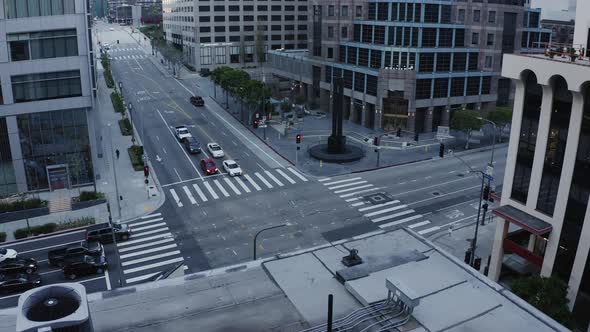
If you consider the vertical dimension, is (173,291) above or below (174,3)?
below

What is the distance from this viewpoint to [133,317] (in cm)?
2191

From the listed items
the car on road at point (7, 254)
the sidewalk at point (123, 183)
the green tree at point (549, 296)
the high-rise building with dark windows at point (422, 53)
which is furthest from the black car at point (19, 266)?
the high-rise building with dark windows at point (422, 53)

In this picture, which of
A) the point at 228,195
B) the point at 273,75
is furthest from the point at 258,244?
the point at 273,75

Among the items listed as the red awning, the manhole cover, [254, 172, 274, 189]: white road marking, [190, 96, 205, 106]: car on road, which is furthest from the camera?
[190, 96, 205, 106]: car on road

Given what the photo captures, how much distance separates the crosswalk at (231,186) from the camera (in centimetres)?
5606

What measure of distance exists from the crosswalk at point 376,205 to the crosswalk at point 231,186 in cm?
463

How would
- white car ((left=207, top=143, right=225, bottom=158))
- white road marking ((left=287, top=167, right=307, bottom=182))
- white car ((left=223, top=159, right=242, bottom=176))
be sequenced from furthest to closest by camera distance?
white car ((left=207, top=143, right=225, bottom=158)) < white car ((left=223, top=159, right=242, bottom=176)) < white road marking ((left=287, top=167, right=307, bottom=182))

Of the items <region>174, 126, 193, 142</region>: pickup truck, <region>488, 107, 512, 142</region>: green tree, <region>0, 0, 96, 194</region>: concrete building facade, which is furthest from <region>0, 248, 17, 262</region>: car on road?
<region>488, 107, 512, 142</region>: green tree

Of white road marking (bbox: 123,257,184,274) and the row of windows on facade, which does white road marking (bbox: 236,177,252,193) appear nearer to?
white road marking (bbox: 123,257,184,274)

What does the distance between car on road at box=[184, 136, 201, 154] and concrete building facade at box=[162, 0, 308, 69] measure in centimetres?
6120

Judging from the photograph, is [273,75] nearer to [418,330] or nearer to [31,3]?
[31,3]

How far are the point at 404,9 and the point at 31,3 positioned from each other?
170 ft

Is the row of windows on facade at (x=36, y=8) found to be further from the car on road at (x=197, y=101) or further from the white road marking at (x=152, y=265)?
the car on road at (x=197, y=101)

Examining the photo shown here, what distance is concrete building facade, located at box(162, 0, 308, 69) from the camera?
134m
